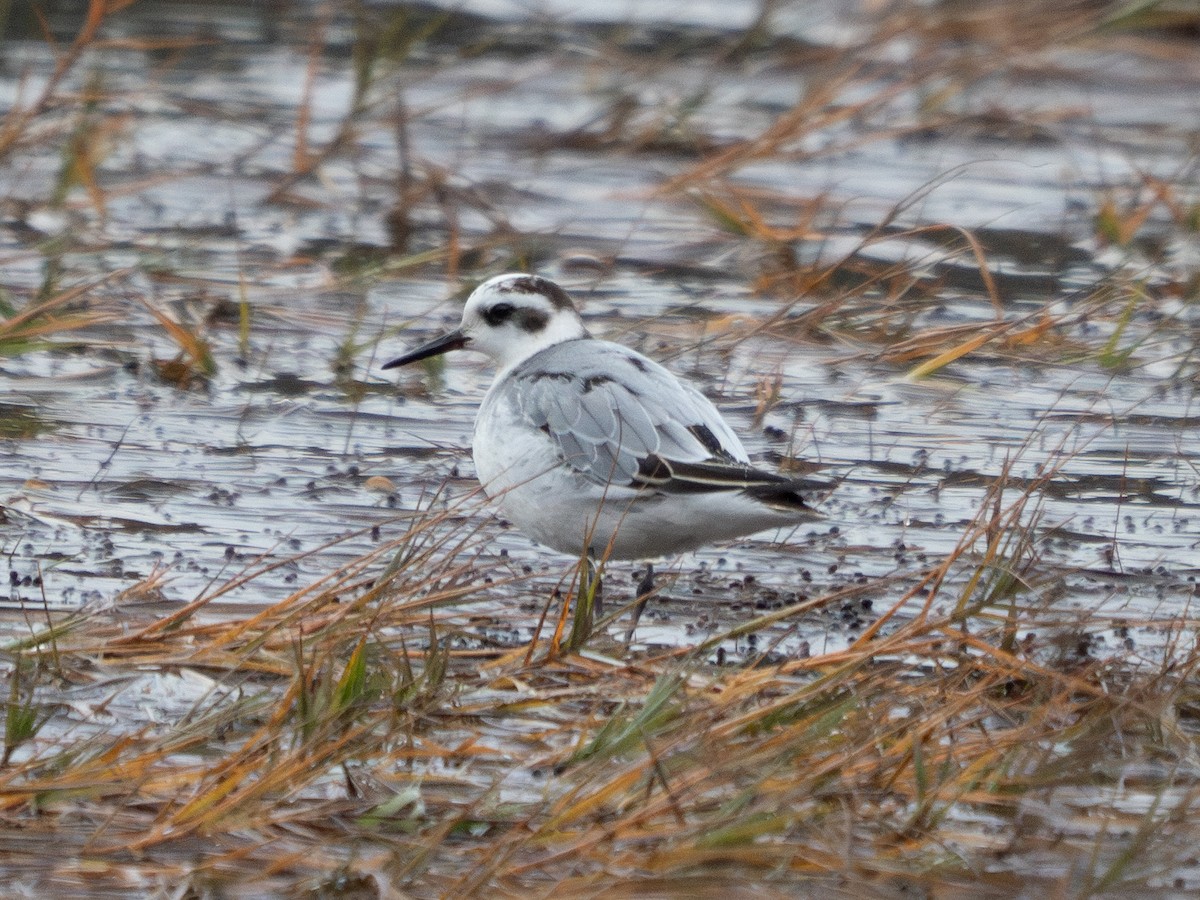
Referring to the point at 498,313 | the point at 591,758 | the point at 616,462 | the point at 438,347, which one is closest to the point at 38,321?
the point at 438,347

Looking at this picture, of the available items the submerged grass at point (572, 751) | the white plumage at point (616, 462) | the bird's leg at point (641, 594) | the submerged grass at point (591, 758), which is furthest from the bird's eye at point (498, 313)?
the submerged grass at point (591, 758)

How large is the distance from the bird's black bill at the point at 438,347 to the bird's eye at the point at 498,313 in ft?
0.40

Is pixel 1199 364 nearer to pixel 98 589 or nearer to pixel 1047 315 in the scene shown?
pixel 1047 315

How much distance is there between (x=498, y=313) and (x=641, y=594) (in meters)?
1.37

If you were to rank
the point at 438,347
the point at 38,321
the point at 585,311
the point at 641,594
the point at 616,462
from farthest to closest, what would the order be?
the point at 585,311
the point at 38,321
the point at 438,347
the point at 641,594
the point at 616,462

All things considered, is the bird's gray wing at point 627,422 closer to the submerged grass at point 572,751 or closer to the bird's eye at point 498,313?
the submerged grass at point 572,751

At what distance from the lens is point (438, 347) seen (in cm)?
656

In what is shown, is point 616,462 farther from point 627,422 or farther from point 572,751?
point 572,751

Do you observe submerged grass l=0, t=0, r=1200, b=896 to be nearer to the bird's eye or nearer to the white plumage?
the white plumage

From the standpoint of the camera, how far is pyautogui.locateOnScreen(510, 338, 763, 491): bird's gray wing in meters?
5.14

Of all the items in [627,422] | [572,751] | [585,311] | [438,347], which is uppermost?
[627,422]

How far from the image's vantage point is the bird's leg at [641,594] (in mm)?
4855

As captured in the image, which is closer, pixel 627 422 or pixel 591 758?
pixel 591 758

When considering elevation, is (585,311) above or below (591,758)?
below
